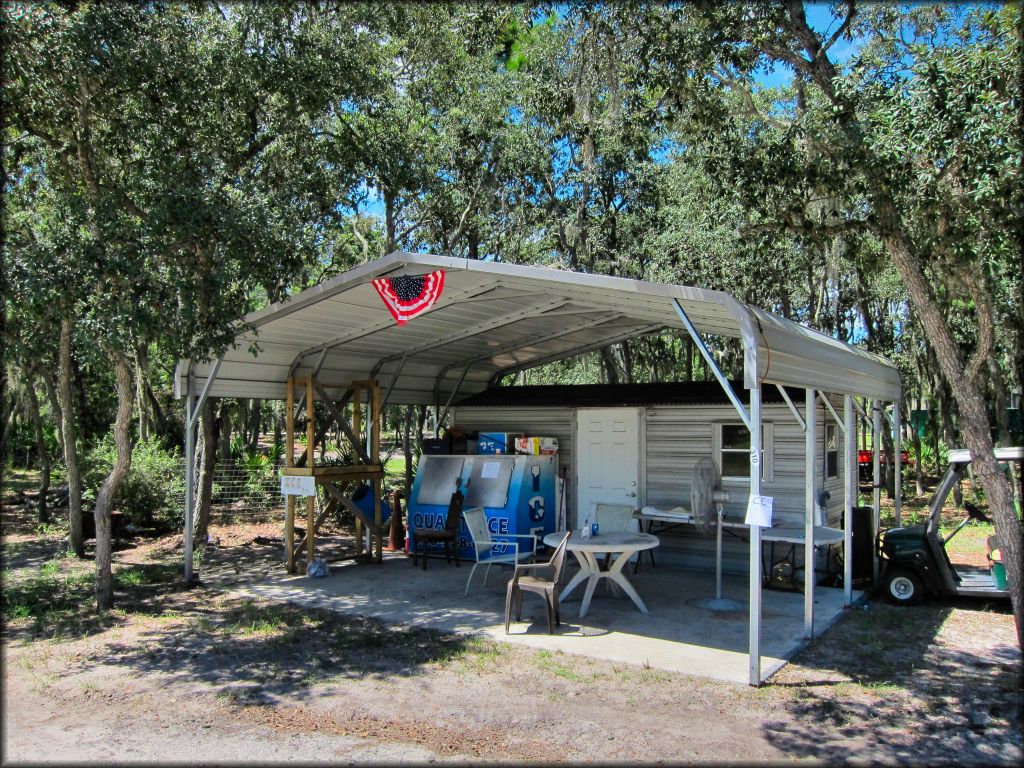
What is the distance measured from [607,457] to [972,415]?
511 centimetres

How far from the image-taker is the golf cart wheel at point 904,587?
7910 mm

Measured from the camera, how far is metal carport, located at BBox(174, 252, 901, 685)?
588 centimetres

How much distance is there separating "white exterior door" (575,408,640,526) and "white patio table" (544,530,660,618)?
2567 mm

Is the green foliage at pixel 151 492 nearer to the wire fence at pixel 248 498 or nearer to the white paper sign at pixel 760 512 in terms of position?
the wire fence at pixel 248 498

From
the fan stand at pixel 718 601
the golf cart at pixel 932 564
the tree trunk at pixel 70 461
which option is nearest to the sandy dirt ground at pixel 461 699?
the golf cart at pixel 932 564

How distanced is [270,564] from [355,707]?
18.9 ft

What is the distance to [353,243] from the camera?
17094 millimetres

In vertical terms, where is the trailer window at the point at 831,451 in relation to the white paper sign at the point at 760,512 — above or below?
above

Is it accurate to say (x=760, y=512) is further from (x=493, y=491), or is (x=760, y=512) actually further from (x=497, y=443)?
(x=497, y=443)

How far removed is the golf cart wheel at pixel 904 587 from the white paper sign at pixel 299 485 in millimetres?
6722

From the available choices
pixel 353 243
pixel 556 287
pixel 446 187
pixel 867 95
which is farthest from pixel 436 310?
pixel 353 243

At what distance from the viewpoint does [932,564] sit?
7.85 m

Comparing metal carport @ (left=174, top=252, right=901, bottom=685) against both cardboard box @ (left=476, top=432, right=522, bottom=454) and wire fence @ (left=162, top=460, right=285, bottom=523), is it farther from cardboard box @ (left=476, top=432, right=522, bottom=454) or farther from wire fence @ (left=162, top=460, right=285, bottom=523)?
wire fence @ (left=162, top=460, right=285, bottom=523)

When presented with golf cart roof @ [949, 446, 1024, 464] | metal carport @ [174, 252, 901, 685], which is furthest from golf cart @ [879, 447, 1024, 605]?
metal carport @ [174, 252, 901, 685]
